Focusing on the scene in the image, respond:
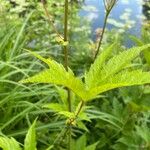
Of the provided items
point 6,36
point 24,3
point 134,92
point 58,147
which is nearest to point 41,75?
point 58,147

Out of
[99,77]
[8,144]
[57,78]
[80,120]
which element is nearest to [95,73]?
[99,77]

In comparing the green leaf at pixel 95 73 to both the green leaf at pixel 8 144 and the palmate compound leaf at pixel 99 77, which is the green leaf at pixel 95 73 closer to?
the palmate compound leaf at pixel 99 77

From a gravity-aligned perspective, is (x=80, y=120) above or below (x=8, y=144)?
below

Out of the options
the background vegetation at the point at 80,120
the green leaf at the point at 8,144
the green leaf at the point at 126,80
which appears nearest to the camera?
the green leaf at the point at 126,80

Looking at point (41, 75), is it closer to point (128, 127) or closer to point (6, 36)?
point (128, 127)

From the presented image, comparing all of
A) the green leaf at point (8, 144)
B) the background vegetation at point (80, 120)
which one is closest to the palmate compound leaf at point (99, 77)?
the green leaf at point (8, 144)

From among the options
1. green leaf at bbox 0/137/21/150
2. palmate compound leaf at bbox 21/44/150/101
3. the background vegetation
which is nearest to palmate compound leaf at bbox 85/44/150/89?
palmate compound leaf at bbox 21/44/150/101

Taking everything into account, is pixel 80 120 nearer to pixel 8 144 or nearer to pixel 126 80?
pixel 8 144

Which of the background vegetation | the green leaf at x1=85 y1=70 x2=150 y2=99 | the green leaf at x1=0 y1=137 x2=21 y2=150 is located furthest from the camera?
the background vegetation

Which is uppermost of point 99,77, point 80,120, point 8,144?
point 99,77

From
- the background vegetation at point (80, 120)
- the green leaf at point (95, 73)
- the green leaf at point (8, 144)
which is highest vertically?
the green leaf at point (95, 73)

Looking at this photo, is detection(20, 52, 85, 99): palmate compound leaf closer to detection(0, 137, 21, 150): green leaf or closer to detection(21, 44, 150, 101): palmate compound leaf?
detection(21, 44, 150, 101): palmate compound leaf
